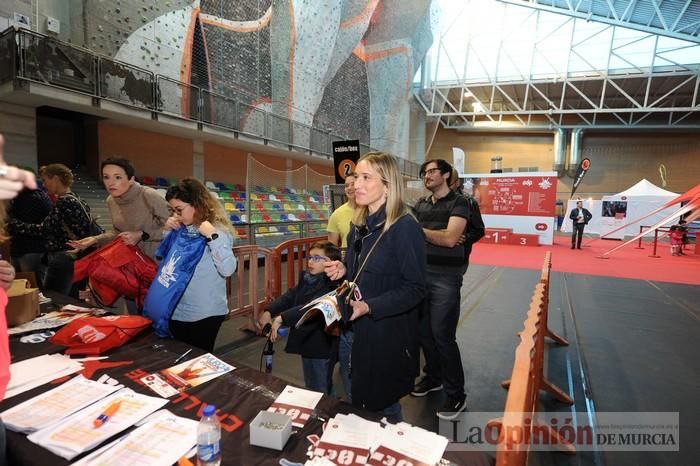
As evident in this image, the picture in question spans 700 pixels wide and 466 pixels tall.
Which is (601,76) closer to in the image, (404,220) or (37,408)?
(404,220)

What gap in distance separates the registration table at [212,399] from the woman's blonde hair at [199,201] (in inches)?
28.4

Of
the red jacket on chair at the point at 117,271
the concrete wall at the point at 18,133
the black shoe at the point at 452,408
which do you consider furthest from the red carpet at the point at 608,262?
the concrete wall at the point at 18,133

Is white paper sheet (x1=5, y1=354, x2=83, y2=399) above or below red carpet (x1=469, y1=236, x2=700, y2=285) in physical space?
above

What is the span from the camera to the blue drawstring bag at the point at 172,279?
1943 mm

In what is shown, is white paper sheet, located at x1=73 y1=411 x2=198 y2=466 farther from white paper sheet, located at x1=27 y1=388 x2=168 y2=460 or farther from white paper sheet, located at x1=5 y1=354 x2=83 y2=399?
white paper sheet, located at x1=5 y1=354 x2=83 y2=399

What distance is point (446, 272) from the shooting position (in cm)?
245

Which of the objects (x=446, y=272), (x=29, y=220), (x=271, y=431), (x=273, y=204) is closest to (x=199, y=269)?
(x=271, y=431)

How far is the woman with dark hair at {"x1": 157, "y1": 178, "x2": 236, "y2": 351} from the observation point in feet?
6.71

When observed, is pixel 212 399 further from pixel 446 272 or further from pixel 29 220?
pixel 29 220

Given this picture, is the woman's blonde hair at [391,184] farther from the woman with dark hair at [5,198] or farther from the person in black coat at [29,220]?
the person in black coat at [29,220]

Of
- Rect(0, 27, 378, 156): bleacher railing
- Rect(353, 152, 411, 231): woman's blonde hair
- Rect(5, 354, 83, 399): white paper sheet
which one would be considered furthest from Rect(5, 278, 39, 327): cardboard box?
Rect(0, 27, 378, 156): bleacher railing

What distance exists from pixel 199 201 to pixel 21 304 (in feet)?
3.94

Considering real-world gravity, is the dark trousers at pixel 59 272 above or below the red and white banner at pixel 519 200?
below

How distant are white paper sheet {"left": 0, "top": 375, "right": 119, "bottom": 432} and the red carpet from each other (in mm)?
9133
